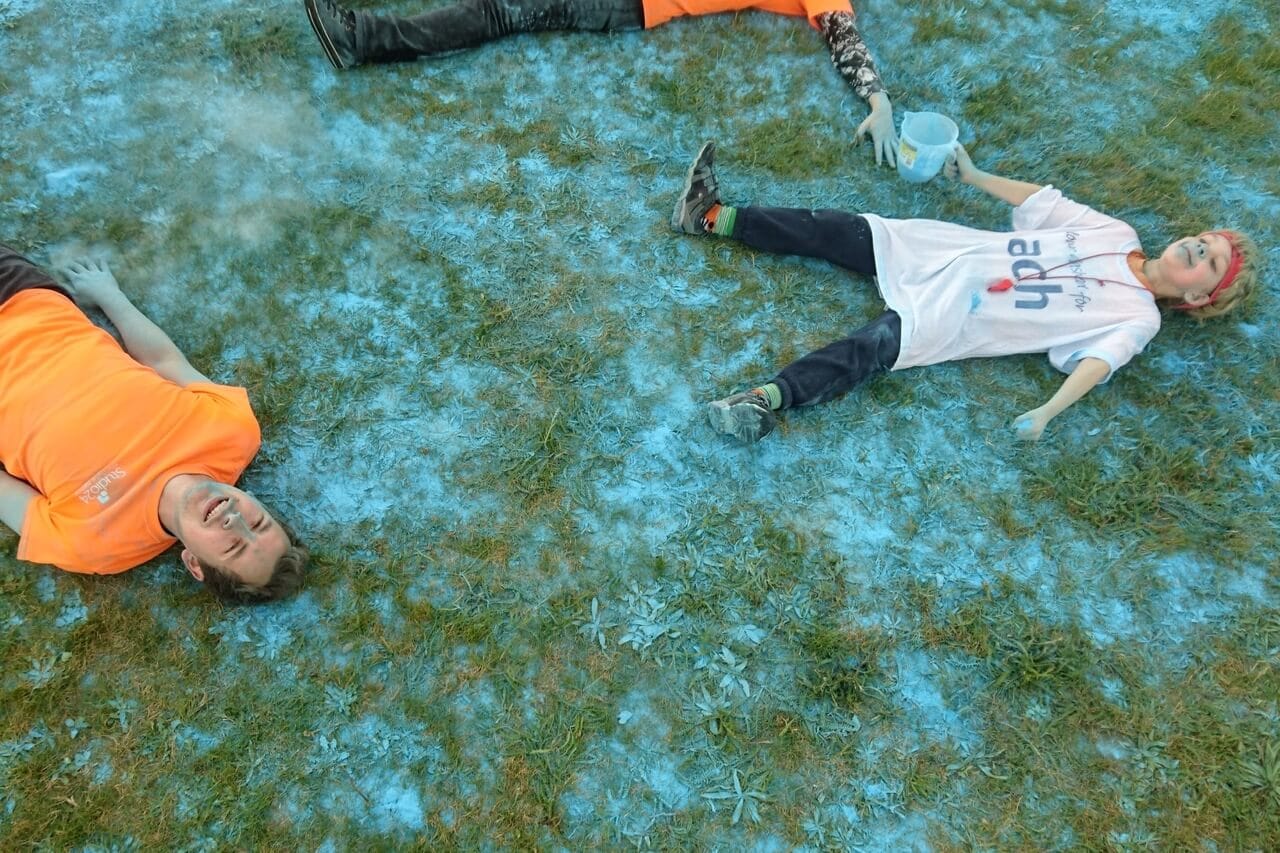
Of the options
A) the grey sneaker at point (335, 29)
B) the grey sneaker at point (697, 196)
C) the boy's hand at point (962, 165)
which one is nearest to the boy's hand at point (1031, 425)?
the boy's hand at point (962, 165)

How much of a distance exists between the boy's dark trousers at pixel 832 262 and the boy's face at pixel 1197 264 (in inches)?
39.6

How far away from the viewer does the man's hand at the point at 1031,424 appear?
268 cm

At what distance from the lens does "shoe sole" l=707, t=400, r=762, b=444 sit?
2.58m

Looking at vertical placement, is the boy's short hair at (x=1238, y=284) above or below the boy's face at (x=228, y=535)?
below

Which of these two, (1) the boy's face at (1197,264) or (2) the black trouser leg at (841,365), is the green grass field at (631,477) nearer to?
(2) the black trouser leg at (841,365)

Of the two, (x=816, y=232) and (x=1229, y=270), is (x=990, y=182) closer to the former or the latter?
(x=816, y=232)

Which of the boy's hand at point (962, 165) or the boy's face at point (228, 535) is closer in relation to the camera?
the boy's face at point (228, 535)

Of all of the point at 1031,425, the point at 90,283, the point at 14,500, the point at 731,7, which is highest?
the point at 731,7

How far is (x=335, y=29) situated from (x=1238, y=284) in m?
3.68

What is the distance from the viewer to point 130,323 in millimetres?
2754

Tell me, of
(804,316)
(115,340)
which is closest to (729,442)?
(804,316)

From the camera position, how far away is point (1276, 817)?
2.16 m

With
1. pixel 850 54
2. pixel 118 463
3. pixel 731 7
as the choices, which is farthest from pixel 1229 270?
pixel 118 463

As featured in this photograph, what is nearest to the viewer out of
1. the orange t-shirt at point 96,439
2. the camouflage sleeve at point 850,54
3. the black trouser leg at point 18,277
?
the orange t-shirt at point 96,439
